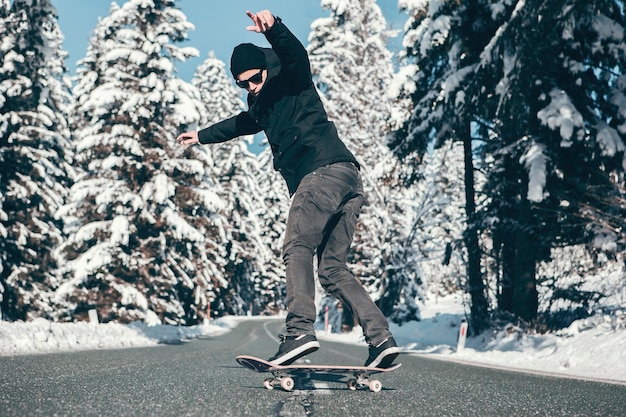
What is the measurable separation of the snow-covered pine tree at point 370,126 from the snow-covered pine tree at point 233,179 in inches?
465

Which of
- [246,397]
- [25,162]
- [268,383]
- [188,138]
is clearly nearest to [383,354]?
[268,383]

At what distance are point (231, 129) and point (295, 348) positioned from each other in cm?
172

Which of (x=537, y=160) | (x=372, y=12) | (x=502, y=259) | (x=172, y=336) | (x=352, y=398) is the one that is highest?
(x=372, y=12)

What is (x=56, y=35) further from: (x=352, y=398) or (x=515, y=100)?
(x=352, y=398)

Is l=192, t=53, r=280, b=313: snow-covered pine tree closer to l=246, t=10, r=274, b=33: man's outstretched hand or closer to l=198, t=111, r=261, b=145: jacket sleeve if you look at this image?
l=198, t=111, r=261, b=145: jacket sleeve

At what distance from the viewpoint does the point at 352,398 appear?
102 inches

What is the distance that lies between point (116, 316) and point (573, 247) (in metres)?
14.6

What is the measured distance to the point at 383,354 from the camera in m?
2.90

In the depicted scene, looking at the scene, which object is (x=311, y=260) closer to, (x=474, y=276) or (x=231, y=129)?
(x=231, y=129)

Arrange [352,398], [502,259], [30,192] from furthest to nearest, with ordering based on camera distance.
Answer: [30,192] → [502,259] → [352,398]

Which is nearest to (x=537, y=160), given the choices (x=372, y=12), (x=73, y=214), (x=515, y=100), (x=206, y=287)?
(x=515, y=100)

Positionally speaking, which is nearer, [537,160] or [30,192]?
[537,160]

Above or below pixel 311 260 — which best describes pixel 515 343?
below

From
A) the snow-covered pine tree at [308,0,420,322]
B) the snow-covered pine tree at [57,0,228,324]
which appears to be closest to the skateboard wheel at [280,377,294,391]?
the snow-covered pine tree at [57,0,228,324]
